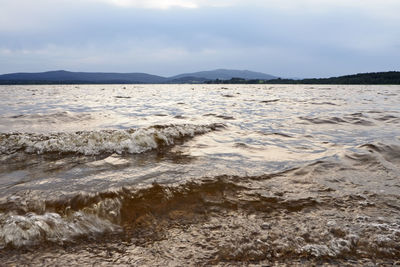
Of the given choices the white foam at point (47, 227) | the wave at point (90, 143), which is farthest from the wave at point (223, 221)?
the wave at point (90, 143)

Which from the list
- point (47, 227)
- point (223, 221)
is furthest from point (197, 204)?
point (47, 227)

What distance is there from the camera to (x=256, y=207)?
3.26 metres

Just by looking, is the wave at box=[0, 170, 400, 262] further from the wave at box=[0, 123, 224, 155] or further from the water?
the wave at box=[0, 123, 224, 155]

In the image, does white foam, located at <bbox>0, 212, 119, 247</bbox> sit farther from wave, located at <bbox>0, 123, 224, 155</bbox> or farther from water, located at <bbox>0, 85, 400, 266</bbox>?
wave, located at <bbox>0, 123, 224, 155</bbox>

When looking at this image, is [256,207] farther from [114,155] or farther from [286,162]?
[114,155]

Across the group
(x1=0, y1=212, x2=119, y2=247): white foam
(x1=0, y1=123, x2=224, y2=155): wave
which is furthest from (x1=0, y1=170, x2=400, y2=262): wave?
(x1=0, y1=123, x2=224, y2=155): wave

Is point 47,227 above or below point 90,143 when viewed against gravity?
below

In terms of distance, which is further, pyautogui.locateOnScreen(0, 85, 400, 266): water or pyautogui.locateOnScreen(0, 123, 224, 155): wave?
pyautogui.locateOnScreen(0, 123, 224, 155): wave

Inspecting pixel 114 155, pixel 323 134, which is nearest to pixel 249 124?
pixel 323 134

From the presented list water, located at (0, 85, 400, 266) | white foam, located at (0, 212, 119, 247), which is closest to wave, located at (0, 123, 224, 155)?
water, located at (0, 85, 400, 266)

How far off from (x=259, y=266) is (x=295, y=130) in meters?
7.35

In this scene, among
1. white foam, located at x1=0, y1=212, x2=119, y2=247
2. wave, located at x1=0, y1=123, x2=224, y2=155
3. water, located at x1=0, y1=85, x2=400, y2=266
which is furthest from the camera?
wave, located at x1=0, y1=123, x2=224, y2=155

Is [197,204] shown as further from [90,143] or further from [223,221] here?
[90,143]

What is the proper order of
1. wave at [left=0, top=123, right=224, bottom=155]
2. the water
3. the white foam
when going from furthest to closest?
wave at [left=0, top=123, right=224, bottom=155] < the white foam < the water
